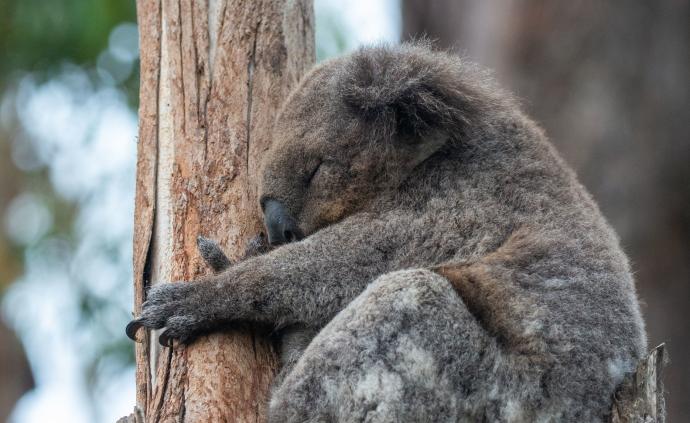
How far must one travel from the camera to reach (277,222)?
445 cm

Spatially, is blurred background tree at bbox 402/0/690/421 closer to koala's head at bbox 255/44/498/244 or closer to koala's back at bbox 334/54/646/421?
koala's head at bbox 255/44/498/244

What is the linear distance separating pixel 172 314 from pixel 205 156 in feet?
3.10

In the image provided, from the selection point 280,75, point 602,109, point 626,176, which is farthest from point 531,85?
point 280,75

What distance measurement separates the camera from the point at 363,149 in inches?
181

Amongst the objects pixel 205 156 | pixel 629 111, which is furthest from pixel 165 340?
pixel 629 111

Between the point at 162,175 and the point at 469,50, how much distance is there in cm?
513

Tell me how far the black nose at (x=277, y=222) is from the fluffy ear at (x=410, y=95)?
642 millimetres

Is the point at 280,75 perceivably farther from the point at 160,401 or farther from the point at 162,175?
the point at 160,401

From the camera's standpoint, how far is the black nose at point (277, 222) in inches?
175

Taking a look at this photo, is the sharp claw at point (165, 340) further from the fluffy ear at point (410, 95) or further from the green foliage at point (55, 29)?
the green foliage at point (55, 29)

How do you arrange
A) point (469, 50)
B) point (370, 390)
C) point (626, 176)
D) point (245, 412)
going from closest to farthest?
point (370, 390)
point (245, 412)
point (626, 176)
point (469, 50)

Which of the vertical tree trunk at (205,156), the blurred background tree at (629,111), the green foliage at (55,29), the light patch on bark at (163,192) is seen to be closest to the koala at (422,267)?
the vertical tree trunk at (205,156)

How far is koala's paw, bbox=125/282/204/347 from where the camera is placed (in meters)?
3.96

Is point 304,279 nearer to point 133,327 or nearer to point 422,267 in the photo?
point 422,267
